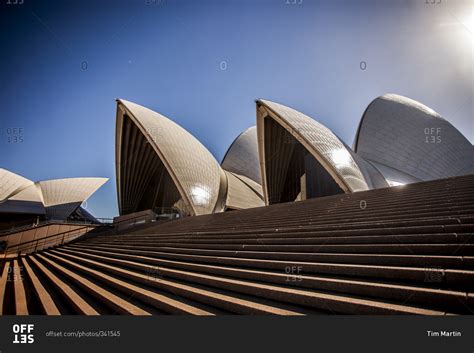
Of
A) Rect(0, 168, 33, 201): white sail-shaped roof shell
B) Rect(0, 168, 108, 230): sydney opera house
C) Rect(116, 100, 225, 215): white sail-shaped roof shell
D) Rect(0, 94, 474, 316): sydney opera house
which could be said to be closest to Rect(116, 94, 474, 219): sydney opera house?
Rect(116, 100, 225, 215): white sail-shaped roof shell

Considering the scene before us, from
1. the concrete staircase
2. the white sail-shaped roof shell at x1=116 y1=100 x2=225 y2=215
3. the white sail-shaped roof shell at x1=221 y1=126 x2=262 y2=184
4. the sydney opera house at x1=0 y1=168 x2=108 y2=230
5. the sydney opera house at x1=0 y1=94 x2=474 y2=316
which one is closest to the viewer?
the concrete staircase

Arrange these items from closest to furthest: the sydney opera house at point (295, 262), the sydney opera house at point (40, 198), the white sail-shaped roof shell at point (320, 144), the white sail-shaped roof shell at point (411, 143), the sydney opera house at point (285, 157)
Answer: the sydney opera house at point (295, 262), the white sail-shaped roof shell at point (320, 144), the sydney opera house at point (285, 157), the sydney opera house at point (40, 198), the white sail-shaped roof shell at point (411, 143)

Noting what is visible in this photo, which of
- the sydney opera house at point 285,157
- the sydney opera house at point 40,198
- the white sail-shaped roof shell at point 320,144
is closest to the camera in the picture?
the white sail-shaped roof shell at point 320,144

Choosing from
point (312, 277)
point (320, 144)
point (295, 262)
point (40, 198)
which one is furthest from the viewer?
point (40, 198)

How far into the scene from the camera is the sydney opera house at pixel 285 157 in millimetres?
17203

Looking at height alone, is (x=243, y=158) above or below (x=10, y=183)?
above

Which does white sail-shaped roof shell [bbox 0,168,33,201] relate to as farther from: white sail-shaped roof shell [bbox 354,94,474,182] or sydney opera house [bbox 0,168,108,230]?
white sail-shaped roof shell [bbox 354,94,474,182]

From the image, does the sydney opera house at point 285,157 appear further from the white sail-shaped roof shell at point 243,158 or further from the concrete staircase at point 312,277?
the concrete staircase at point 312,277

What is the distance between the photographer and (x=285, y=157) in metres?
20.5

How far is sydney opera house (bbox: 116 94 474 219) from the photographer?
1720 centimetres

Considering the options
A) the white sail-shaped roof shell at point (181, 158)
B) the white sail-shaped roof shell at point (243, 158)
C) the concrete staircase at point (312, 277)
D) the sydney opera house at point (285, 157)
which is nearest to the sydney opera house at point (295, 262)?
the concrete staircase at point (312, 277)

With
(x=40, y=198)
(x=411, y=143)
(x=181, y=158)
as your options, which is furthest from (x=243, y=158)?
(x=40, y=198)

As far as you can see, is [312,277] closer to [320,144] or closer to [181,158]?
[320,144]

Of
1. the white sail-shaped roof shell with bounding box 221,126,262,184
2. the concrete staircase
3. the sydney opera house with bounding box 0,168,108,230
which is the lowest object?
the concrete staircase
